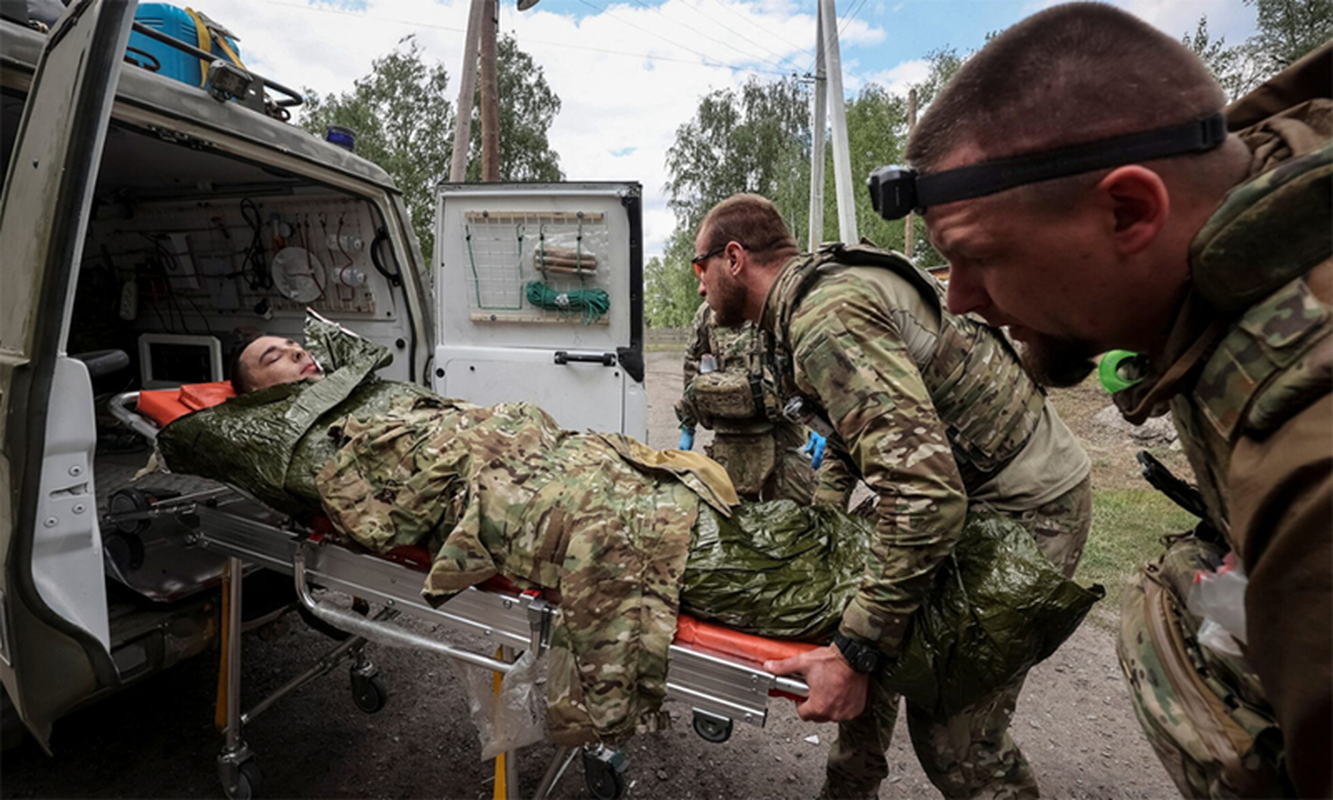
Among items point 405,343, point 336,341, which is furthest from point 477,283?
point 336,341

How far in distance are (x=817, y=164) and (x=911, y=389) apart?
12516 mm

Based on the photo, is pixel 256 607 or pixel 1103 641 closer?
pixel 256 607

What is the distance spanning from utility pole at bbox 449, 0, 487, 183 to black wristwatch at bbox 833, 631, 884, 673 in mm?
8641

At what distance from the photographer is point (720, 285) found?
2.20 metres

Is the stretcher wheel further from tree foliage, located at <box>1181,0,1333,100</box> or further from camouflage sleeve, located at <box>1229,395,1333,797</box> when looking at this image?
tree foliage, located at <box>1181,0,1333,100</box>

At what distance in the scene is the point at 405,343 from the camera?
3723mm

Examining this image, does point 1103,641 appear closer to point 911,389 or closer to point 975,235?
point 911,389

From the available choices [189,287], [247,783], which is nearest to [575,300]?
[247,783]

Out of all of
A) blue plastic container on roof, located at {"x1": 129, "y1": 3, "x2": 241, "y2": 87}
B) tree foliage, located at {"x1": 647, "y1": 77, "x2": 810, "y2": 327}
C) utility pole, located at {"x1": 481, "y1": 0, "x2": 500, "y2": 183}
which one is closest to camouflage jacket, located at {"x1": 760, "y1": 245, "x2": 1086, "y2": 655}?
blue plastic container on roof, located at {"x1": 129, "y1": 3, "x2": 241, "y2": 87}

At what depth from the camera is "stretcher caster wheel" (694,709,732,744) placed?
1.56 metres

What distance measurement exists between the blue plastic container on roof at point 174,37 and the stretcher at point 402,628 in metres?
1.56

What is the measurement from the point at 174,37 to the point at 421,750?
3319 millimetres

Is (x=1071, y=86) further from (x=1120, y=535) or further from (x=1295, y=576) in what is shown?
(x=1120, y=535)

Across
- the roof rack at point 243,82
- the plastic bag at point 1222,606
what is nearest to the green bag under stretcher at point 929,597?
the plastic bag at point 1222,606
